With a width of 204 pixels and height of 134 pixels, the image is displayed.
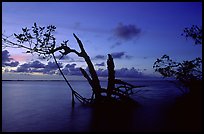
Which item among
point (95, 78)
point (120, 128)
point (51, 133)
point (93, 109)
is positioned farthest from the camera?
point (93, 109)

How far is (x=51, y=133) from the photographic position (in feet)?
40.8

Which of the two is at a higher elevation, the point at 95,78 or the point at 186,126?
the point at 95,78

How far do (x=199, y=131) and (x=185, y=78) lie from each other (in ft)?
23.5

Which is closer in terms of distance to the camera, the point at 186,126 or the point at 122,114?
the point at 186,126

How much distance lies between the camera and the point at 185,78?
18.8 m

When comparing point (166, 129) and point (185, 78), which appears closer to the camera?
point (166, 129)

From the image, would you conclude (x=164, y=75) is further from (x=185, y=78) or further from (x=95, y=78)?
(x=95, y=78)

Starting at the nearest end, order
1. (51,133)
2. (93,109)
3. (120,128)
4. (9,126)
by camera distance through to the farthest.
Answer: (51,133) < (120,128) < (9,126) < (93,109)

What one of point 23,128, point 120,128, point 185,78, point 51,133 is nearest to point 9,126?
point 23,128

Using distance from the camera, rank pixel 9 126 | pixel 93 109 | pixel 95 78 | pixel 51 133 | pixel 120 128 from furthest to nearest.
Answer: pixel 93 109, pixel 95 78, pixel 9 126, pixel 120 128, pixel 51 133

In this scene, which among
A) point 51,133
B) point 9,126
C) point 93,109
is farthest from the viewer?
point 93,109

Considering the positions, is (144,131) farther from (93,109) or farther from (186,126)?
(93,109)

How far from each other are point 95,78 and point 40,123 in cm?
530

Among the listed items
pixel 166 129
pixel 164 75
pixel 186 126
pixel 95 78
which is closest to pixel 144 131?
pixel 166 129
